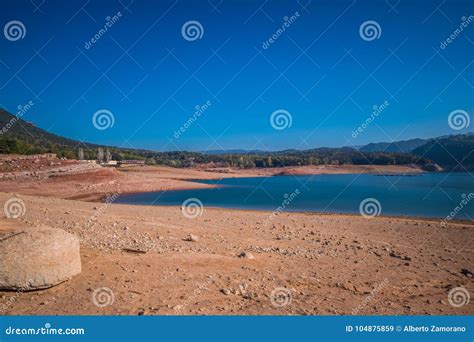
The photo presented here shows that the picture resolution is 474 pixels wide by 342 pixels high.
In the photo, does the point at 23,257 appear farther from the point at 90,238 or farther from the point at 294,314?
the point at 294,314

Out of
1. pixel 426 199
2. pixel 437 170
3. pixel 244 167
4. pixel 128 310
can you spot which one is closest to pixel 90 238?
pixel 128 310

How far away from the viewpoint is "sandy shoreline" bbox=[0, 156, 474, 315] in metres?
5.54

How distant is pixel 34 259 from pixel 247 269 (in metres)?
3.75

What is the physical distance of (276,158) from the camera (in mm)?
73250

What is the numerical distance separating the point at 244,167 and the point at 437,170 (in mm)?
31703

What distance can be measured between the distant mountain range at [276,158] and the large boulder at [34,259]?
19.1ft

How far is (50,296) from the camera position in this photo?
17.9 ft

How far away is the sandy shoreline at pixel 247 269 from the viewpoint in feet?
18.2

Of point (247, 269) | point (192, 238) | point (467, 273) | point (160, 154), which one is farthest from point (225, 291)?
point (160, 154)

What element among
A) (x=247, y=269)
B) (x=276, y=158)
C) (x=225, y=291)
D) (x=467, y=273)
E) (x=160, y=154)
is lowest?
(x=225, y=291)

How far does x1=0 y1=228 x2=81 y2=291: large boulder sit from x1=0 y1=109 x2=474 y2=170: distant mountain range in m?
5.83

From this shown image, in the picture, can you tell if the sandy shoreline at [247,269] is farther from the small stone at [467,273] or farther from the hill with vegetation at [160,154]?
the hill with vegetation at [160,154]

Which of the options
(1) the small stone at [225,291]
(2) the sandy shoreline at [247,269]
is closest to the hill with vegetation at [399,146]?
(2) the sandy shoreline at [247,269]

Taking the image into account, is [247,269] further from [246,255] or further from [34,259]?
[34,259]
